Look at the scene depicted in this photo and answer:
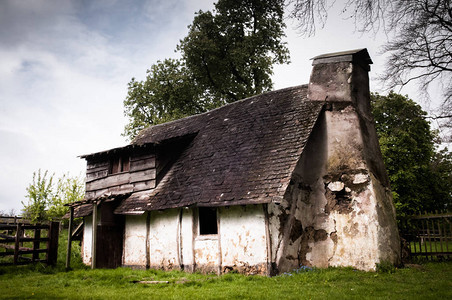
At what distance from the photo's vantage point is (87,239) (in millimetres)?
16031

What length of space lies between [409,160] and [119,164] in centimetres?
1985

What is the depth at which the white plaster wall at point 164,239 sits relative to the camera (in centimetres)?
1291

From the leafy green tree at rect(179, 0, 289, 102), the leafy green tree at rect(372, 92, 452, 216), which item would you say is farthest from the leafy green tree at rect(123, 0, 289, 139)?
the leafy green tree at rect(372, 92, 452, 216)

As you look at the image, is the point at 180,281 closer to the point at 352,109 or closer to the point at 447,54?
the point at 352,109

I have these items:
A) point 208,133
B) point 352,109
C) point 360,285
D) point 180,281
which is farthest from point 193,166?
point 360,285

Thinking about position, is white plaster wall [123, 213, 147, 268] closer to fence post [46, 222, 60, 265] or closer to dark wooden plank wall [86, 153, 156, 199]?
dark wooden plank wall [86, 153, 156, 199]

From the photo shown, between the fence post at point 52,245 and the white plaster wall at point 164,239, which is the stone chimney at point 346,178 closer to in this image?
the white plaster wall at point 164,239

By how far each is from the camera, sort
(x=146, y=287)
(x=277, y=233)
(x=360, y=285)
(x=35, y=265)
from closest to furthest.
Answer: (x=360, y=285) < (x=146, y=287) < (x=277, y=233) < (x=35, y=265)

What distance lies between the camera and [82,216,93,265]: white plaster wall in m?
15.8

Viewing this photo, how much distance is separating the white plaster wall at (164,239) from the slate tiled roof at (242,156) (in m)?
0.62

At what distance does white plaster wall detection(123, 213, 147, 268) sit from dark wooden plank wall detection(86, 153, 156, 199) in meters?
1.43

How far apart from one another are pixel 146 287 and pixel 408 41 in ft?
45.8

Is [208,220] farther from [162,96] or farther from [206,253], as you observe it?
[162,96]

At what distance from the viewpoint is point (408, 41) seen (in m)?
15.0
